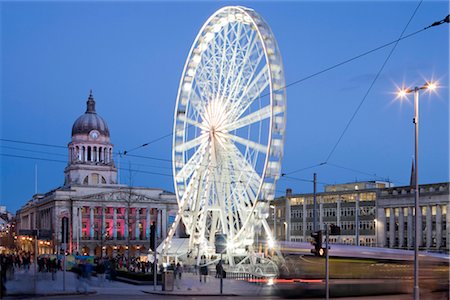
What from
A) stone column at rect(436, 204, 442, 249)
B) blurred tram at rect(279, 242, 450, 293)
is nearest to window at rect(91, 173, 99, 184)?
stone column at rect(436, 204, 442, 249)

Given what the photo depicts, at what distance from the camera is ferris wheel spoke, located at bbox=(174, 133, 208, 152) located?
63.3 m

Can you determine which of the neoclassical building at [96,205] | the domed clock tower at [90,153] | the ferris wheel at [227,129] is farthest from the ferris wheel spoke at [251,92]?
the domed clock tower at [90,153]

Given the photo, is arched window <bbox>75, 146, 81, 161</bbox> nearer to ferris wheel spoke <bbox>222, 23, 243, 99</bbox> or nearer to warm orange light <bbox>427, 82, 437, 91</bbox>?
ferris wheel spoke <bbox>222, 23, 243, 99</bbox>

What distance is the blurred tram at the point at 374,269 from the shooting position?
40.7 m

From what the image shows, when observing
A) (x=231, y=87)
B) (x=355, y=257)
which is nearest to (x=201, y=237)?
(x=231, y=87)

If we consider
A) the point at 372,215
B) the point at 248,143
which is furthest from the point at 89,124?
the point at 248,143

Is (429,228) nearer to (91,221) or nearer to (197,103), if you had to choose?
(197,103)

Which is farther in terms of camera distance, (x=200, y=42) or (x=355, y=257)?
(x=200, y=42)

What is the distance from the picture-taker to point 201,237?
72.5 metres

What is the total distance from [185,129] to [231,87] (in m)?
9.83

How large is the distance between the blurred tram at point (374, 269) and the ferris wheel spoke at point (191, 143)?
2070 cm

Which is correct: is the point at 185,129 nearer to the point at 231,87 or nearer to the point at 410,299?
the point at 231,87

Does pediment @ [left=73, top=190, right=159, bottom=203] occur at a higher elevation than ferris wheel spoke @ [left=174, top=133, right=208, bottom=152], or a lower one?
lower

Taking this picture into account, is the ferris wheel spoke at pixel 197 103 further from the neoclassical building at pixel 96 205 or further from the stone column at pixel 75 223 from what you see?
the stone column at pixel 75 223
